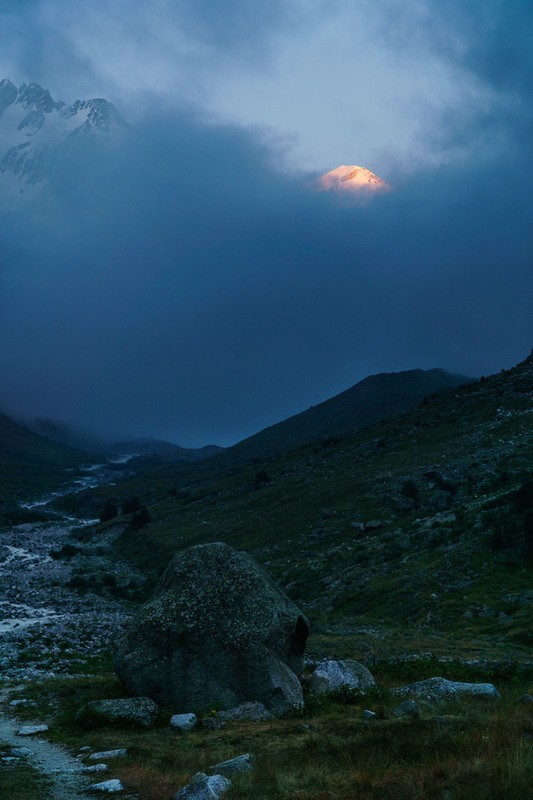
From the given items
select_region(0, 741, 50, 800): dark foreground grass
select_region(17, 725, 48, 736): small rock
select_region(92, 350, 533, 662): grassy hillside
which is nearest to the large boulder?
select_region(17, 725, 48, 736): small rock

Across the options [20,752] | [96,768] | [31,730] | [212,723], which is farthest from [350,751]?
[31,730]

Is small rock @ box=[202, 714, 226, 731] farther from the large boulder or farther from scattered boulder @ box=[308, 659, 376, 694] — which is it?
scattered boulder @ box=[308, 659, 376, 694]

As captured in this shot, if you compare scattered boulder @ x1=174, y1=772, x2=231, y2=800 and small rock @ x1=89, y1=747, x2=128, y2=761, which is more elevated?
scattered boulder @ x1=174, y1=772, x2=231, y2=800

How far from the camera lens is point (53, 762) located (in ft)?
41.5

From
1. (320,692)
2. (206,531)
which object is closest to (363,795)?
(320,692)

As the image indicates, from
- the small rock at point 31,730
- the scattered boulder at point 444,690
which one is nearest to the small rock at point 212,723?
the small rock at point 31,730

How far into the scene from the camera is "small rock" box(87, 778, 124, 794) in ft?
34.3

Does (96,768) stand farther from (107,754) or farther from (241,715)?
(241,715)

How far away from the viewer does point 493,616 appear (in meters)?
28.1

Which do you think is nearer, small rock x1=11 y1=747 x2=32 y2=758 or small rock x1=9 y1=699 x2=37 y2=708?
small rock x1=11 y1=747 x2=32 y2=758

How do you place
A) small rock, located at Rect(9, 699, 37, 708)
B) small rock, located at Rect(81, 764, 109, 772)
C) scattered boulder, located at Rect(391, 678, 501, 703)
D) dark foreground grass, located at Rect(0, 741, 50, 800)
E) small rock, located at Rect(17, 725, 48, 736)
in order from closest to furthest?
dark foreground grass, located at Rect(0, 741, 50, 800) → small rock, located at Rect(81, 764, 109, 772) → small rock, located at Rect(17, 725, 48, 736) → scattered boulder, located at Rect(391, 678, 501, 703) → small rock, located at Rect(9, 699, 37, 708)

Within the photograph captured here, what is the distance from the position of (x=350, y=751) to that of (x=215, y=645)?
7.09 m

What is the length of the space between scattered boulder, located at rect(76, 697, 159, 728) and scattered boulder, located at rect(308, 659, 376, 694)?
492 centimetres

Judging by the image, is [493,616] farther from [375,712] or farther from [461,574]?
[375,712]
